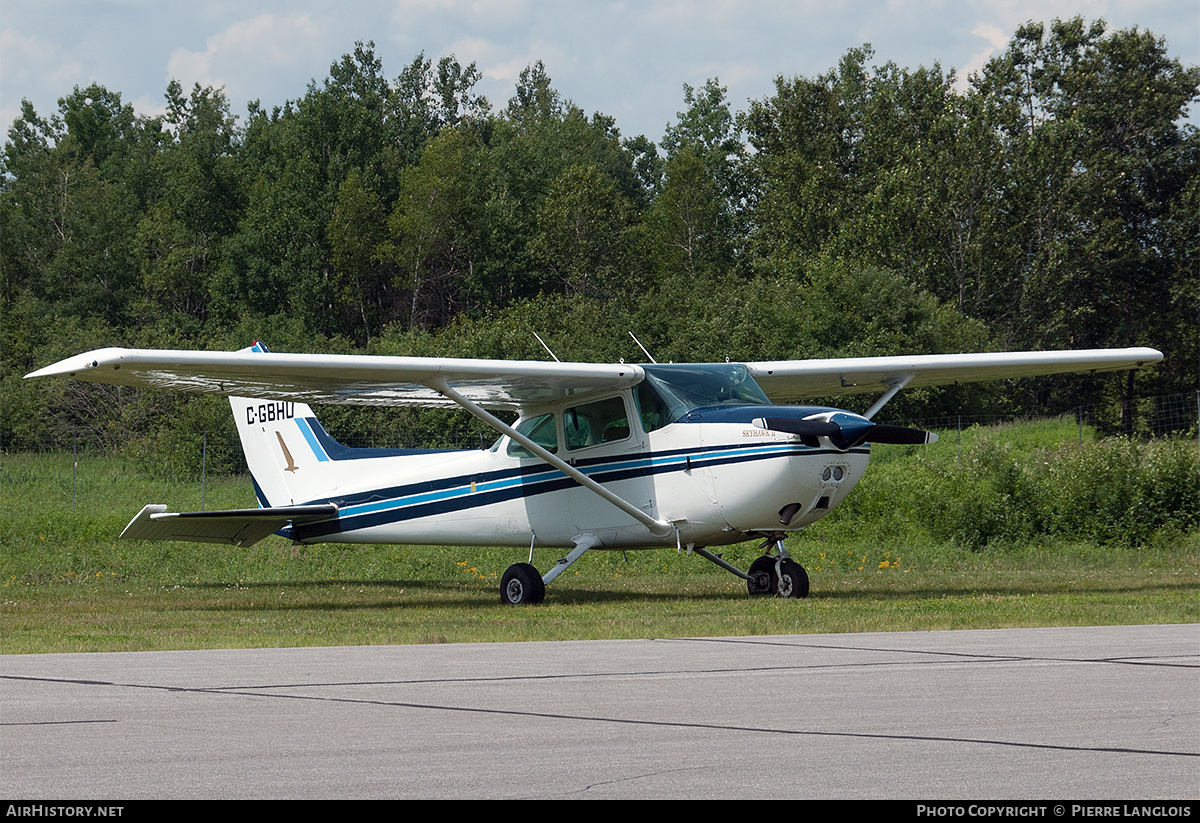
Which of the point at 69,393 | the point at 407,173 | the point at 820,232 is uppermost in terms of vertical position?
the point at 407,173

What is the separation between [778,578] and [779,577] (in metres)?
0.04

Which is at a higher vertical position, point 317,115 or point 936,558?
point 317,115

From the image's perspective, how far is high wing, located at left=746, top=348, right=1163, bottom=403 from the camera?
17172 millimetres

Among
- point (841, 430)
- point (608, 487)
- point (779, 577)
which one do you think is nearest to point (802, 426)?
point (841, 430)

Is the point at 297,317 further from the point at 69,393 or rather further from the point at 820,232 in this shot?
the point at 820,232

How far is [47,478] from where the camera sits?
3014 cm

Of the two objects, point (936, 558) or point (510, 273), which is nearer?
point (936, 558)

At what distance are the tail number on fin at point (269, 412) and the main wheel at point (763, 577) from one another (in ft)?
24.2

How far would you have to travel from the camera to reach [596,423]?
15805 millimetres

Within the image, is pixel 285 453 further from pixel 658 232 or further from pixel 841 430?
pixel 658 232

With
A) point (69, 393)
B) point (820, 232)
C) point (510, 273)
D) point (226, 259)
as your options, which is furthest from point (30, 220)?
point (820, 232)

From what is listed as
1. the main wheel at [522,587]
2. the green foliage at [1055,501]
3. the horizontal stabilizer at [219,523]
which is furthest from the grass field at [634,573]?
the horizontal stabilizer at [219,523]

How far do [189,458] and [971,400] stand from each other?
1008 inches

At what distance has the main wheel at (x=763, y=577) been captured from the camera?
610 inches
